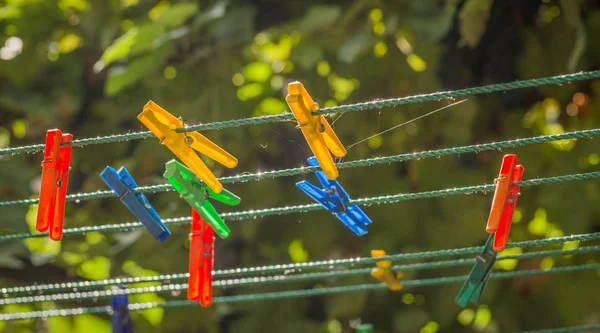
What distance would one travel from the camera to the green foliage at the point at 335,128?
144 cm

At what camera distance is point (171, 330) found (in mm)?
1588

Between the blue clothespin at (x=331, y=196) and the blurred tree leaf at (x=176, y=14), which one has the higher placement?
the blurred tree leaf at (x=176, y=14)

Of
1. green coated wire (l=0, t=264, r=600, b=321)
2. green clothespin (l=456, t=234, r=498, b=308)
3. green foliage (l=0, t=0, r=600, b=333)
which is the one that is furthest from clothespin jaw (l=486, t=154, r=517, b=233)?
green foliage (l=0, t=0, r=600, b=333)

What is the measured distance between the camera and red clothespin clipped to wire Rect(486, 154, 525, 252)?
91 centimetres

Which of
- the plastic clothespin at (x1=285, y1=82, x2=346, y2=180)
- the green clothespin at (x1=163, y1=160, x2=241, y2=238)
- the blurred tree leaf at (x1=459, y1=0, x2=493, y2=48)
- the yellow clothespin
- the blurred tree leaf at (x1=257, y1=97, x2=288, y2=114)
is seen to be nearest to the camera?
the plastic clothespin at (x1=285, y1=82, x2=346, y2=180)

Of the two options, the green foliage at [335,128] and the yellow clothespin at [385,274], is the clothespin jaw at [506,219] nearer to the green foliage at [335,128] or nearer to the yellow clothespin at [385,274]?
the yellow clothespin at [385,274]

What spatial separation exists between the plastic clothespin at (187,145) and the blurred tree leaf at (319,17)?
0.51m

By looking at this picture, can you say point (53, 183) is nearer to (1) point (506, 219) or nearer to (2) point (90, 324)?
(1) point (506, 219)

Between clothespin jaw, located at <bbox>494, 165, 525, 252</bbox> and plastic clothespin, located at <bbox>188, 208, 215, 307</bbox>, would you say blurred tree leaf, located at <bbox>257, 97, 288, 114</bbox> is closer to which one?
plastic clothespin, located at <bbox>188, 208, 215, 307</bbox>

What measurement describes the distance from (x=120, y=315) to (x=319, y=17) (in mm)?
573

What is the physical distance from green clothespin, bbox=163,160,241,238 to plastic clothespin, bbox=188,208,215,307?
53 mm

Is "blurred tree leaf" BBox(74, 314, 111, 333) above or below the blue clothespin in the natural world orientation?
above

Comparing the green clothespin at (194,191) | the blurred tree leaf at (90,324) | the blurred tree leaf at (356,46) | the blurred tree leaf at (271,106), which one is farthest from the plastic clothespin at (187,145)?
the blurred tree leaf at (90,324)

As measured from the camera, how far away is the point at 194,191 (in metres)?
0.98
